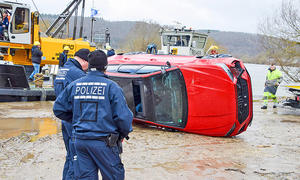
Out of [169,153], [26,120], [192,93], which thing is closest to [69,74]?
[169,153]

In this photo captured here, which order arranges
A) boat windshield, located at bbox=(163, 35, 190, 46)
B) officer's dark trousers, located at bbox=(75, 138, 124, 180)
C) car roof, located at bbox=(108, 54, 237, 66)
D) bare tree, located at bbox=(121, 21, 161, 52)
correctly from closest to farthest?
officer's dark trousers, located at bbox=(75, 138, 124, 180) < car roof, located at bbox=(108, 54, 237, 66) < boat windshield, located at bbox=(163, 35, 190, 46) < bare tree, located at bbox=(121, 21, 161, 52)

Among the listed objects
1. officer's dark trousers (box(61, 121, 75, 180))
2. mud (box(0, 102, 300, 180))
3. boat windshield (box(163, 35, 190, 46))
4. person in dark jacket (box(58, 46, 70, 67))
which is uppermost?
boat windshield (box(163, 35, 190, 46))

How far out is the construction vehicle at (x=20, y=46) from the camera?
34.9 ft

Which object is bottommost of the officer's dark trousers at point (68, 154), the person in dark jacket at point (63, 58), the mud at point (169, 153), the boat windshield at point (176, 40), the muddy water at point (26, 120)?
the muddy water at point (26, 120)

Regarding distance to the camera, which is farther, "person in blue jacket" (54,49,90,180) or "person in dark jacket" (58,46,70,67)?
"person in dark jacket" (58,46,70,67)

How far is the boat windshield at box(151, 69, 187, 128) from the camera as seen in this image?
696cm

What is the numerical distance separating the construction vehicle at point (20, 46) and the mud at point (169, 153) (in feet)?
8.01

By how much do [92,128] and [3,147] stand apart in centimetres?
344

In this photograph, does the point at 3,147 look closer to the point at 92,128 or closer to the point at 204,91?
the point at 92,128

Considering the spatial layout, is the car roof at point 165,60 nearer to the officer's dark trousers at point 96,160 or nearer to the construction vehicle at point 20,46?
Result: the construction vehicle at point 20,46

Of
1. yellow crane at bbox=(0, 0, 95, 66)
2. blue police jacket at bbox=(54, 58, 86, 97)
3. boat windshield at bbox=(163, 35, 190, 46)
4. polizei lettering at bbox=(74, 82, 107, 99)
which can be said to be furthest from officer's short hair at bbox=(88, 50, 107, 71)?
boat windshield at bbox=(163, 35, 190, 46)

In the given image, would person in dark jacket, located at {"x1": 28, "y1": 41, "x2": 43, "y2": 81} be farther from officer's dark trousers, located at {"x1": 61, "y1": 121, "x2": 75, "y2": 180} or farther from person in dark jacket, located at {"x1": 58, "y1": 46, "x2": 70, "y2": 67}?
officer's dark trousers, located at {"x1": 61, "y1": 121, "x2": 75, "y2": 180}

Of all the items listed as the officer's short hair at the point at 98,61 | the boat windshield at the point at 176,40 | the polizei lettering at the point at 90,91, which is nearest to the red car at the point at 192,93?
the officer's short hair at the point at 98,61

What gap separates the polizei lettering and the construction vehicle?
27.3 ft
